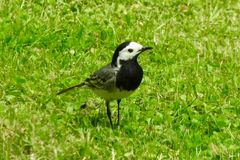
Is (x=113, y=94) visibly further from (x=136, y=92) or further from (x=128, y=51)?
(x=136, y=92)

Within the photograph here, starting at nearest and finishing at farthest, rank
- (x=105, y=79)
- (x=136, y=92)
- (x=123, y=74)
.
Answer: (x=123, y=74) < (x=105, y=79) < (x=136, y=92)

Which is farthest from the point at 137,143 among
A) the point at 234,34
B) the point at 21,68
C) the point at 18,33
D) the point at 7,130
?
the point at 234,34

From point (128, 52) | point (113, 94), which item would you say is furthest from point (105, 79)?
point (128, 52)

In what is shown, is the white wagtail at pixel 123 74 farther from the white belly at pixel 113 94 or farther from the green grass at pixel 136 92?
the green grass at pixel 136 92

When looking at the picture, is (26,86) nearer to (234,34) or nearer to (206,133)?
(206,133)

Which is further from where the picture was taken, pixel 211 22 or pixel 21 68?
pixel 211 22

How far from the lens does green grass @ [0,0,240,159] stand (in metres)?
8.38

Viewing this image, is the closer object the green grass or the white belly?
Answer: the green grass

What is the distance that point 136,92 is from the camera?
10172 millimetres

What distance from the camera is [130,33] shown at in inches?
464

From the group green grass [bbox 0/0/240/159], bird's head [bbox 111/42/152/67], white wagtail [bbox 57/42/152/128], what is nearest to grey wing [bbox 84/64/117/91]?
white wagtail [bbox 57/42/152/128]

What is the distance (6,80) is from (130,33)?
2.67 meters

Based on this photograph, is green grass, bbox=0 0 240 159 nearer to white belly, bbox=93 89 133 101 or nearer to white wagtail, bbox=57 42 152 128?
white belly, bbox=93 89 133 101

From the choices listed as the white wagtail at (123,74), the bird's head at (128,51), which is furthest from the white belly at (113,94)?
the bird's head at (128,51)
